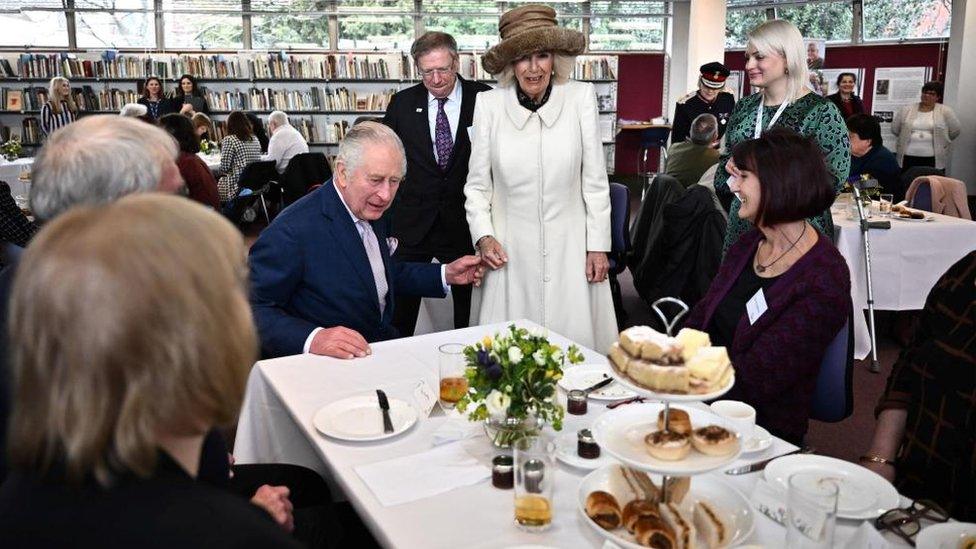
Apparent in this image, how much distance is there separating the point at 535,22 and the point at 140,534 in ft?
8.41

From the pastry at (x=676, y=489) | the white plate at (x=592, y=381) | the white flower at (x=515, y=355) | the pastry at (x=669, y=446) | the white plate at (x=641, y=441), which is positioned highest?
the white flower at (x=515, y=355)

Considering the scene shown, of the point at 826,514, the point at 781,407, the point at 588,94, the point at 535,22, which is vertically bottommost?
the point at 781,407

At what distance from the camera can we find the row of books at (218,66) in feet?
34.7

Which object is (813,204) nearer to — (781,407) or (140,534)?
(781,407)

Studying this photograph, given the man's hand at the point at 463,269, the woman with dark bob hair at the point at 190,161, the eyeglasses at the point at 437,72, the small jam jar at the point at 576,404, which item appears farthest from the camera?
the woman with dark bob hair at the point at 190,161

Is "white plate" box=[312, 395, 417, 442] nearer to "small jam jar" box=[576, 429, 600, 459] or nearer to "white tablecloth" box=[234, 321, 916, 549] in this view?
"white tablecloth" box=[234, 321, 916, 549]

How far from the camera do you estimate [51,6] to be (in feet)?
35.7

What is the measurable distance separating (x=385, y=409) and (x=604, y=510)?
670 millimetres

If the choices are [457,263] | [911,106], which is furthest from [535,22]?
[911,106]

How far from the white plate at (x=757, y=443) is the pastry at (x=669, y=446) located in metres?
0.45

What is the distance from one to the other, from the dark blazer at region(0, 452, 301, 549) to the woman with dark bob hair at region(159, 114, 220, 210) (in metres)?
4.89

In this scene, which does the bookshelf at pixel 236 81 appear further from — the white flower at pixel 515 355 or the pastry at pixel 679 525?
the pastry at pixel 679 525

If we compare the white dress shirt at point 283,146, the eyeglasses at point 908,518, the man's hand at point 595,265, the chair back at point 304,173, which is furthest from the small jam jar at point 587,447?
the white dress shirt at point 283,146

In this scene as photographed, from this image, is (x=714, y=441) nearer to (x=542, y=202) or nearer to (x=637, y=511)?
(x=637, y=511)
